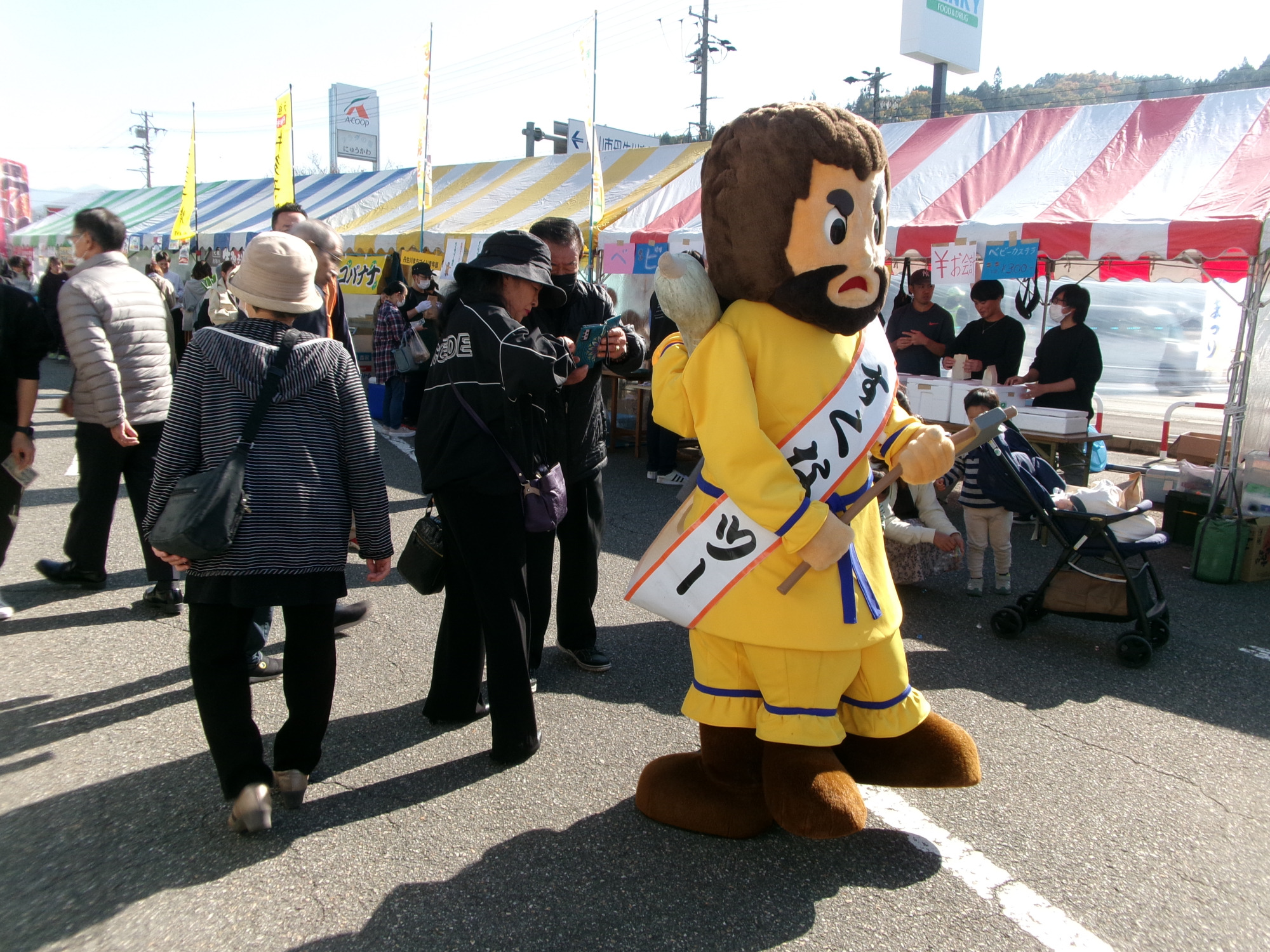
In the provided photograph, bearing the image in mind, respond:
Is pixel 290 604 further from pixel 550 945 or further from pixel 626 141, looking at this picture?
pixel 626 141

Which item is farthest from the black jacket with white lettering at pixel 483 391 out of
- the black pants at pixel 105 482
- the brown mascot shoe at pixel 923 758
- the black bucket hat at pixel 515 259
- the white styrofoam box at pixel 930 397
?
the white styrofoam box at pixel 930 397

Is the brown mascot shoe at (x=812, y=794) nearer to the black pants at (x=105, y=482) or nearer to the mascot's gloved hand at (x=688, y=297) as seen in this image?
the mascot's gloved hand at (x=688, y=297)

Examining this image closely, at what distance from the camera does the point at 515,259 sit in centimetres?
308

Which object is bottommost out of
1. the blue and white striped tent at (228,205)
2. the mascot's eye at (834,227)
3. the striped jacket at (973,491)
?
the striped jacket at (973,491)

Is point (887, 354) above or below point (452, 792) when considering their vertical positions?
above

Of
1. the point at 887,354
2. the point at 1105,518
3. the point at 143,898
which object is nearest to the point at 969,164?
the point at 1105,518

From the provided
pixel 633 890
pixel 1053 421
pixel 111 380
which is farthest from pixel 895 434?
pixel 1053 421

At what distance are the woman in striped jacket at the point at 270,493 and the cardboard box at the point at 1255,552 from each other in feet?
18.2

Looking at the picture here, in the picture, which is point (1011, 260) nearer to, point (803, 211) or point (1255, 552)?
point (1255, 552)

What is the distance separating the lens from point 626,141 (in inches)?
1102

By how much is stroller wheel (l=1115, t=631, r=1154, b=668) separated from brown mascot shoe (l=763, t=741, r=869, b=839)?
2477 mm

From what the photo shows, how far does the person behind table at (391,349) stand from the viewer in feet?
32.6

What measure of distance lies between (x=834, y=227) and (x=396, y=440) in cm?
814

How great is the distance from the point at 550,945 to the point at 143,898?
1103 millimetres
